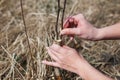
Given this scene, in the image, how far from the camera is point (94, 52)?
2.44 metres

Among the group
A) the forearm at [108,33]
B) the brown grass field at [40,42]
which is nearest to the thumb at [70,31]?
the forearm at [108,33]

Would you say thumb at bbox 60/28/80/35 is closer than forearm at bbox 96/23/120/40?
Yes

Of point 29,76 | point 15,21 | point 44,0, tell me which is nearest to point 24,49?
point 29,76

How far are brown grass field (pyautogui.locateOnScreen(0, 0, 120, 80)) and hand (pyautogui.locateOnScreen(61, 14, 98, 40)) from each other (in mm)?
275

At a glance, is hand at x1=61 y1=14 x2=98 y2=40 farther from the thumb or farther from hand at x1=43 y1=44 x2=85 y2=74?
hand at x1=43 y1=44 x2=85 y2=74

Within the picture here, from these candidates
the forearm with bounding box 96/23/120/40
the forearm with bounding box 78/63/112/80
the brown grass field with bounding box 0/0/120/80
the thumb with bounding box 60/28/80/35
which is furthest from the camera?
the brown grass field with bounding box 0/0/120/80

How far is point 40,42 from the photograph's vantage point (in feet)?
→ 7.24

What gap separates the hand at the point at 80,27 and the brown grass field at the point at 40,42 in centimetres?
27

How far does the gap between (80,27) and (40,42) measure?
0.41 metres

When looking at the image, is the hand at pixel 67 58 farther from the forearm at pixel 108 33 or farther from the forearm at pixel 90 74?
the forearm at pixel 108 33

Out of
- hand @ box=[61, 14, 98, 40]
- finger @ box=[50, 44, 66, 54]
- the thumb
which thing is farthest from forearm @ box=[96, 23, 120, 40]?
finger @ box=[50, 44, 66, 54]

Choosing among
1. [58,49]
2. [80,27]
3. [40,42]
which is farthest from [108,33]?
[40,42]

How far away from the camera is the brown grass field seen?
211 centimetres

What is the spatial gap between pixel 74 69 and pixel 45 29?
2.61 feet
